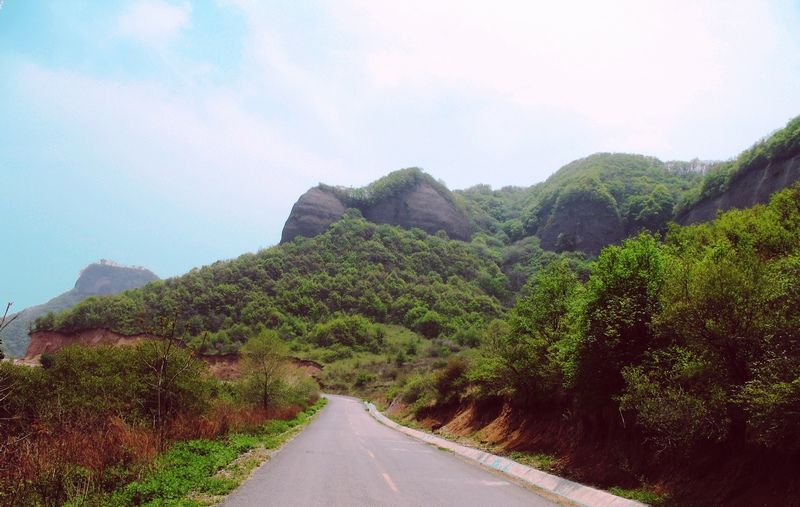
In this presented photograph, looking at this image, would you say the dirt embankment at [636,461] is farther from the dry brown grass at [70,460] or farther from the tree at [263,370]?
the tree at [263,370]

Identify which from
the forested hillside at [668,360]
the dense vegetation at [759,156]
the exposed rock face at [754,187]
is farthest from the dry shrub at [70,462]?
the dense vegetation at [759,156]

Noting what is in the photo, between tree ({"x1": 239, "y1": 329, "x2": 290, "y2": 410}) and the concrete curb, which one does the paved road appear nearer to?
the concrete curb

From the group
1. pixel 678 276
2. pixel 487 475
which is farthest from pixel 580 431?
pixel 678 276

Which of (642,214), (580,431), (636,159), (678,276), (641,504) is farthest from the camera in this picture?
(636,159)

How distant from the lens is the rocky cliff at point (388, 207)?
159250mm

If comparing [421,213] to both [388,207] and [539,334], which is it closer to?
[388,207]

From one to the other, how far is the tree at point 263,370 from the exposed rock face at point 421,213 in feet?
431

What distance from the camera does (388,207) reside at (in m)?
171

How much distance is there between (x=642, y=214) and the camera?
10206 centimetres

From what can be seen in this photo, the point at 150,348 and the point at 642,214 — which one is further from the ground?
the point at 642,214

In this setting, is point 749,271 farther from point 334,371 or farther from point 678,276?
point 334,371

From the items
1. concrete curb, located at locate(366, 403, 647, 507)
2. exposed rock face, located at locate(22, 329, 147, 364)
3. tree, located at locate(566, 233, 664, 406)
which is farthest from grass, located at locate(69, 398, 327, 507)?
exposed rock face, located at locate(22, 329, 147, 364)

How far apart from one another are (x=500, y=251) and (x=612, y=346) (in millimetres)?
139434

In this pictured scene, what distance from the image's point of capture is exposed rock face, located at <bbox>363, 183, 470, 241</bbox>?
16425 cm
